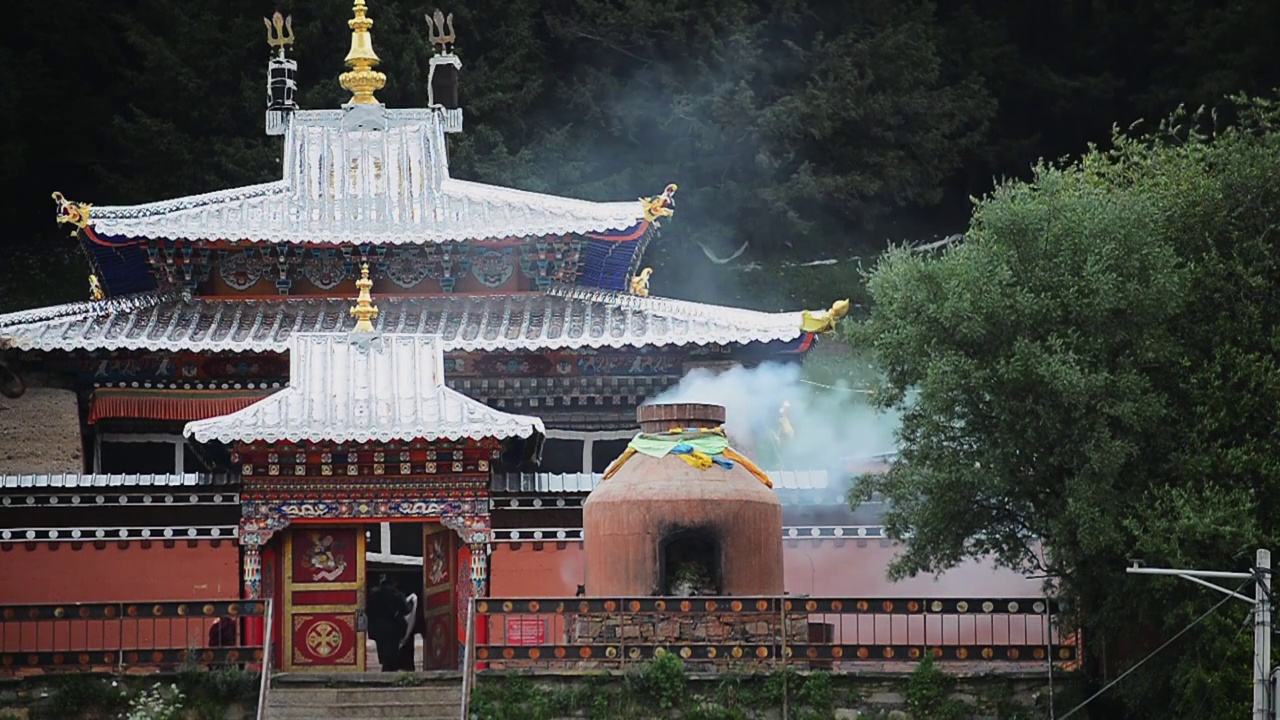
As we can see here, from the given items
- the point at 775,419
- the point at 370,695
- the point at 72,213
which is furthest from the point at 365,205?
the point at 370,695

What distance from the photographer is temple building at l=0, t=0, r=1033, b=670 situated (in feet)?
97.4

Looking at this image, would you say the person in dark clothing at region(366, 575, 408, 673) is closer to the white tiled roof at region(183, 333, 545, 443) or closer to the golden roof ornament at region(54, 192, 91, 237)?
the white tiled roof at region(183, 333, 545, 443)

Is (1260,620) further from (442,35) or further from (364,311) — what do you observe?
(442,35)

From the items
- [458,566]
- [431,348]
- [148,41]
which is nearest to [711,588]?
[458,566]

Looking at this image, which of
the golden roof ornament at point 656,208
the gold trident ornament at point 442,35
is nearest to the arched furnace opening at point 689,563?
the golden roof ornament at point 656,208

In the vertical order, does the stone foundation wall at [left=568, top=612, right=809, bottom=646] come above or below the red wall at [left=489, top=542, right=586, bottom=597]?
below

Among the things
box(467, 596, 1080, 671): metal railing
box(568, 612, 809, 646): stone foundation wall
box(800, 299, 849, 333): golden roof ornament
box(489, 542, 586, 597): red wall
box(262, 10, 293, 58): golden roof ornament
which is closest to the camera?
box(467, 596, 1080, 671): metal railing

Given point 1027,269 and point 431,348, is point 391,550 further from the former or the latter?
point 1027,269

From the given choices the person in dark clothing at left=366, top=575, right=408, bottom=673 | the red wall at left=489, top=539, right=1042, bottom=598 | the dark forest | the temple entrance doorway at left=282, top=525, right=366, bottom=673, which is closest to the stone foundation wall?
the temple entrance doorway at left=282, top=525, right=366, bottom=673

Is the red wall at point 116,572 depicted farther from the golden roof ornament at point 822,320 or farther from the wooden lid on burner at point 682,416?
the golden roof ornament at point 822,320

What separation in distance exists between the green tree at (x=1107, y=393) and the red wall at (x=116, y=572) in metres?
7.94

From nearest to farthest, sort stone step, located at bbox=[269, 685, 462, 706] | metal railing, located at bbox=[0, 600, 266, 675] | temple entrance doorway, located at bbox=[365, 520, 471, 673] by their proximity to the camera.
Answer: stone step, located at bbox=[269, 685, 462, 706] < metal railing, located at bbox=[0, 600, 266, 675] < temple entrance doorway, located at bbox=[365, 520, 471, 673]

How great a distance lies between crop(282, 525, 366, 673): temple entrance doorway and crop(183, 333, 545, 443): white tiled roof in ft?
4.01

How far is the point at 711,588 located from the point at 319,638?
457cm
